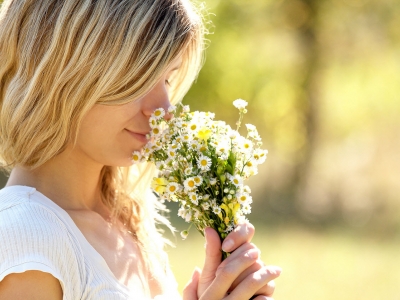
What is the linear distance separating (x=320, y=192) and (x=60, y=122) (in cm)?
1108

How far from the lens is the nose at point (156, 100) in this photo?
2.17 metres

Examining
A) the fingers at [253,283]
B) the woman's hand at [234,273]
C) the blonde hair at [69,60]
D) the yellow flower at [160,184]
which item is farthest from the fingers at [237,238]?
the blonde hair at [69,60]

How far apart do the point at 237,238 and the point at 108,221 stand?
2.27 feet

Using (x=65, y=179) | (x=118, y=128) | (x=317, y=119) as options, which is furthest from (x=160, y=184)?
(x=317, y=119)

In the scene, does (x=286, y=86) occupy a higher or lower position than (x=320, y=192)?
higher

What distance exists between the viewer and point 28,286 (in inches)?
67.5

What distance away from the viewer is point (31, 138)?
211 centimetres

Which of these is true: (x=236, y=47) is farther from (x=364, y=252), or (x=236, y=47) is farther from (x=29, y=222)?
(x=29, y=222)

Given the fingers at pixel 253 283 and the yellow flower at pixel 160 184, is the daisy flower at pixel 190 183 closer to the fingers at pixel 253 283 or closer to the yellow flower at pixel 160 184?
the yellow flower at pixel 160 184

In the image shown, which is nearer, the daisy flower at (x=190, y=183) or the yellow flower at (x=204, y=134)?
the daisy flower at (x=190, y=183)

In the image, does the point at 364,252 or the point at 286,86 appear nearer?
the point at 364,252

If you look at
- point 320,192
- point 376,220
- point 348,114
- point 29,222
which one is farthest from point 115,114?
point 348,114

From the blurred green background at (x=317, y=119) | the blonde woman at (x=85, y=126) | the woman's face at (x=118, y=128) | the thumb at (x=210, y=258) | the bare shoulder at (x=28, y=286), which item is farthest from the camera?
the blurred green background at (x=317, y=119)

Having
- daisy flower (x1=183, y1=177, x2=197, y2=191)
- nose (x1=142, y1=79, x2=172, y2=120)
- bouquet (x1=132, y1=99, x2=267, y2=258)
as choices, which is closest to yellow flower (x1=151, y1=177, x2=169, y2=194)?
bouquet (x1=132, y1=99, x2=267, y2=258)
